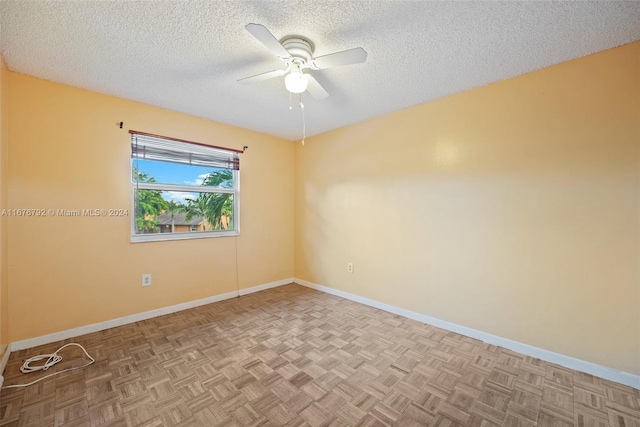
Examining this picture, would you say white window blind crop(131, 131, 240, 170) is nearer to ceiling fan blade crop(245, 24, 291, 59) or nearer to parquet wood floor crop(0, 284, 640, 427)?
parquet wood floor crop(0, 284, 640, 427)

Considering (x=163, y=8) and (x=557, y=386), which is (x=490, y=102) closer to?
(x=557, y=386)

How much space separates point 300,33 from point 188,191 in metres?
2.35

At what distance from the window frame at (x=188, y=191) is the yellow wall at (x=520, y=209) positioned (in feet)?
5.71

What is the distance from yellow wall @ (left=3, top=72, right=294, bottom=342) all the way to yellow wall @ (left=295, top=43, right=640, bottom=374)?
2.27 m

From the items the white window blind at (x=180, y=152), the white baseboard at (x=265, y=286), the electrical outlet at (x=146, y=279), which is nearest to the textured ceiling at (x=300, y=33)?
the white window blind at (x=180, y=152)

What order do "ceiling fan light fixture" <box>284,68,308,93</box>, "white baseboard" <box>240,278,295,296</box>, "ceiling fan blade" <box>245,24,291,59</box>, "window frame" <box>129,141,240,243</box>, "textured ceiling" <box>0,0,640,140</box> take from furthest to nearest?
"white baseboard" <box>240,278,295,296</box>, "window frame" <box>129,141,240,243</box>, "ceiling fan light fixture" <box>284,68,308,93</box>, "textured ceiling" <box>0,0,640,140</box>, "ceiling fan blade" <box>245,24,291,59</box>

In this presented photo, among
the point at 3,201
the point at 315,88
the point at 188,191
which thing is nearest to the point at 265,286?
the point at 188,191

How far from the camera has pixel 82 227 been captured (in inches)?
97.5

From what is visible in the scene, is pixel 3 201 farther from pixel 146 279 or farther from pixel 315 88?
pixel 315 88

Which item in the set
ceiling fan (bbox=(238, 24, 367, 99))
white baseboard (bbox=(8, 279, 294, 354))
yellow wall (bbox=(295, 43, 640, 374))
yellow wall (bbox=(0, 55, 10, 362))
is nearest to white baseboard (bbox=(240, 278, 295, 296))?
white baseboard (bbox=(8, 279, 294, 354))

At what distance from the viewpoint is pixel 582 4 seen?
1.46 m

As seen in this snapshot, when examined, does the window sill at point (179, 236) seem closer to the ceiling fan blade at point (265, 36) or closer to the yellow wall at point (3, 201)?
the yellow wall at point (3, 201)

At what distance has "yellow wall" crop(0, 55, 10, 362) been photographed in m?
1.96

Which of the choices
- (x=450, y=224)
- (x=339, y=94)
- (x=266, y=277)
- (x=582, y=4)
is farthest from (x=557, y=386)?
(x=266, y=277)
